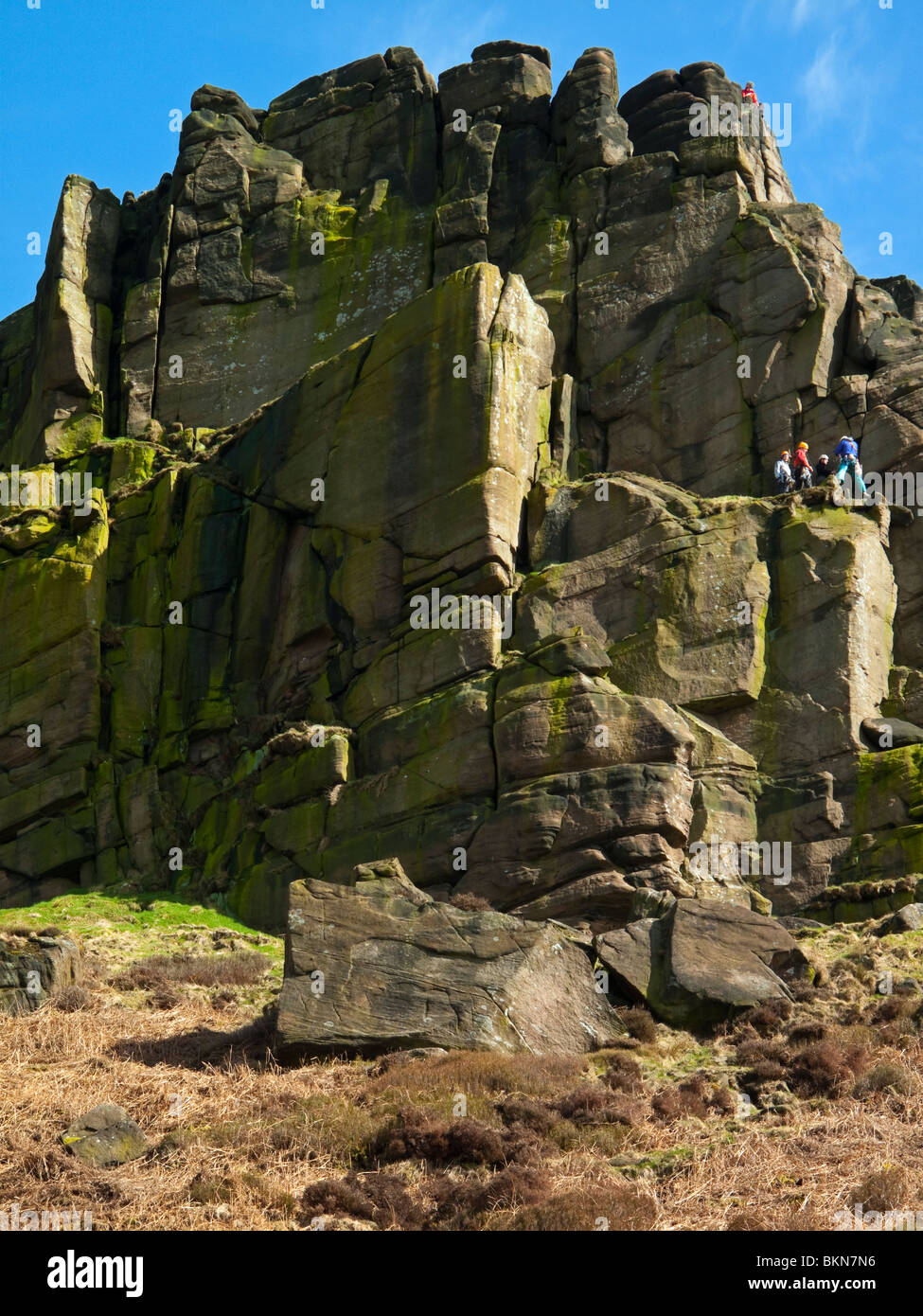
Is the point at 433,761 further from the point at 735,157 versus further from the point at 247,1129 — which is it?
the point at 735,157

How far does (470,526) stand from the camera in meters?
41.1

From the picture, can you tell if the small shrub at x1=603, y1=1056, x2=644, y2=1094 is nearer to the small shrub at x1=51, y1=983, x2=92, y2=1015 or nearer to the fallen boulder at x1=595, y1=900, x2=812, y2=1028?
the fallen boulder at x1=595, y1=900, x2=812, y2=1028

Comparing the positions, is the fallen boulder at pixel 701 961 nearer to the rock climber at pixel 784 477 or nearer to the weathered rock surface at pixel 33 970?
the weathered rock surface at pixel 33 970

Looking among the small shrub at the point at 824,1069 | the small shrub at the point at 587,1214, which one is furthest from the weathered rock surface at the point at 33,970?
the small shrub at the point at 824,1069

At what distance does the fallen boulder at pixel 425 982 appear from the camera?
2538cm

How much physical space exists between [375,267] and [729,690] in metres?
25.3

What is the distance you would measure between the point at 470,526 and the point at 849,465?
954 centimetres

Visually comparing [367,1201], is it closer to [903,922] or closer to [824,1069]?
[824,1069]

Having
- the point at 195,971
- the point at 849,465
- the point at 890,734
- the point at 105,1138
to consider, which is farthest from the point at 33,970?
the point at 849,465

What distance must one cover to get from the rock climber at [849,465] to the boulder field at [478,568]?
1315 mm

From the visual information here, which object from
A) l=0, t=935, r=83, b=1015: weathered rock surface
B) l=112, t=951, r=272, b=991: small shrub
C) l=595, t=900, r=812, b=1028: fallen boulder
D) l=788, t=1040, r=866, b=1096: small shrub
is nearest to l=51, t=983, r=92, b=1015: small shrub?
l=0, t=935, r=83, b=1015: weathered rock surface

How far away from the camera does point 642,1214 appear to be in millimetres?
18719

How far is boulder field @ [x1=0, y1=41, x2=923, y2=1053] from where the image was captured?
33.9m
